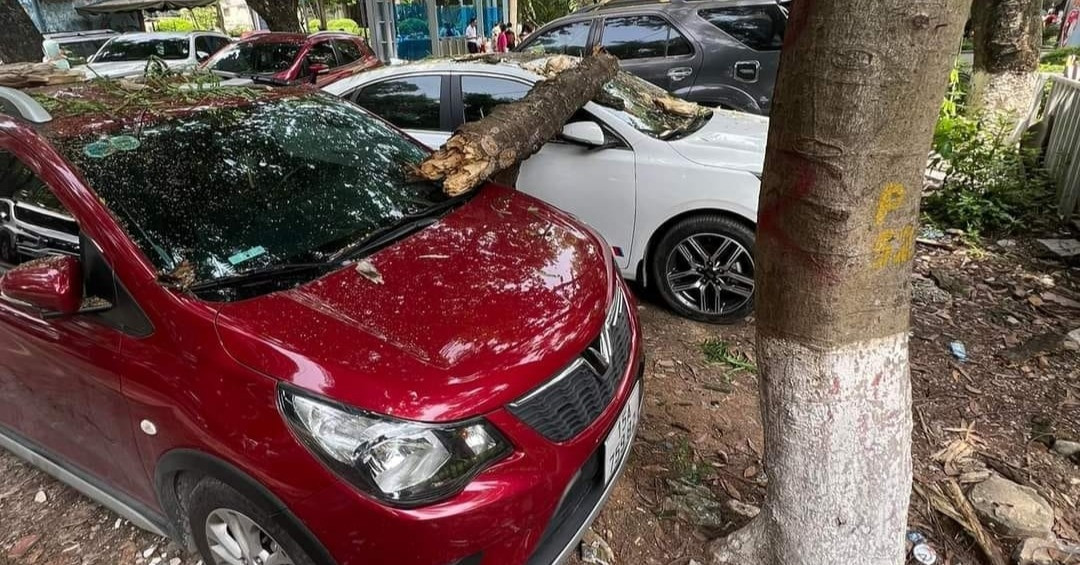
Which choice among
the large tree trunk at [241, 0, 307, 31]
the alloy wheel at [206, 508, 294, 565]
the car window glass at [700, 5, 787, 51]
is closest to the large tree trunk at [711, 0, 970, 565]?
the alloy wheel at [206, 508, 294, 565]

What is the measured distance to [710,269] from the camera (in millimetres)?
3658

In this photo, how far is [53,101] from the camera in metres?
2.56

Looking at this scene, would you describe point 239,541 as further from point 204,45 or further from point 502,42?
point 502,42

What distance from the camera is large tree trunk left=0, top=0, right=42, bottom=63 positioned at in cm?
836

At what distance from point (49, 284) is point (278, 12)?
14.0 metres

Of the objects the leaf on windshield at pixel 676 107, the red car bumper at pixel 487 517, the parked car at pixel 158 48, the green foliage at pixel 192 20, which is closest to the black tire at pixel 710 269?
the leaf on windshield at pixel 676 107

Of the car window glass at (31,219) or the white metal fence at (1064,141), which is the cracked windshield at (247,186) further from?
the white metal fence at (1064,141)

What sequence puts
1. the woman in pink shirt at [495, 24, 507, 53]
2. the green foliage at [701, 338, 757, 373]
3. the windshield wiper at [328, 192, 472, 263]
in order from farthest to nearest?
the woman in pink shirt at [495, 24, 507, 53] → the green foliage at [701, 338, 757, 373] → the windshield wiper at [328, 192, 472, 263]

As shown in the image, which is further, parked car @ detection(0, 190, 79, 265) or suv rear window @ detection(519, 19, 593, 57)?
suv rear window @ detection(519, 19, 593, 57)

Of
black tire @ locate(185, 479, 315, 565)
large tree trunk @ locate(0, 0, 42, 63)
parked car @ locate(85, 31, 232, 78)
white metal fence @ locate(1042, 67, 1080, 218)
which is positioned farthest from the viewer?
parked car @ locate(85, 31, 232, 78)

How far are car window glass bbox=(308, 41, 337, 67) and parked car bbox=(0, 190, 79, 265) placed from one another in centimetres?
866

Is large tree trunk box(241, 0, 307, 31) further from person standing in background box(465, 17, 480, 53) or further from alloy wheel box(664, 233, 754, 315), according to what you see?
alloy wheel box(664, 233, 754, 315)

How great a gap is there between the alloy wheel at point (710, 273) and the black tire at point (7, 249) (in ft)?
10.1

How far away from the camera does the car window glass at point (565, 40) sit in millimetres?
7379
